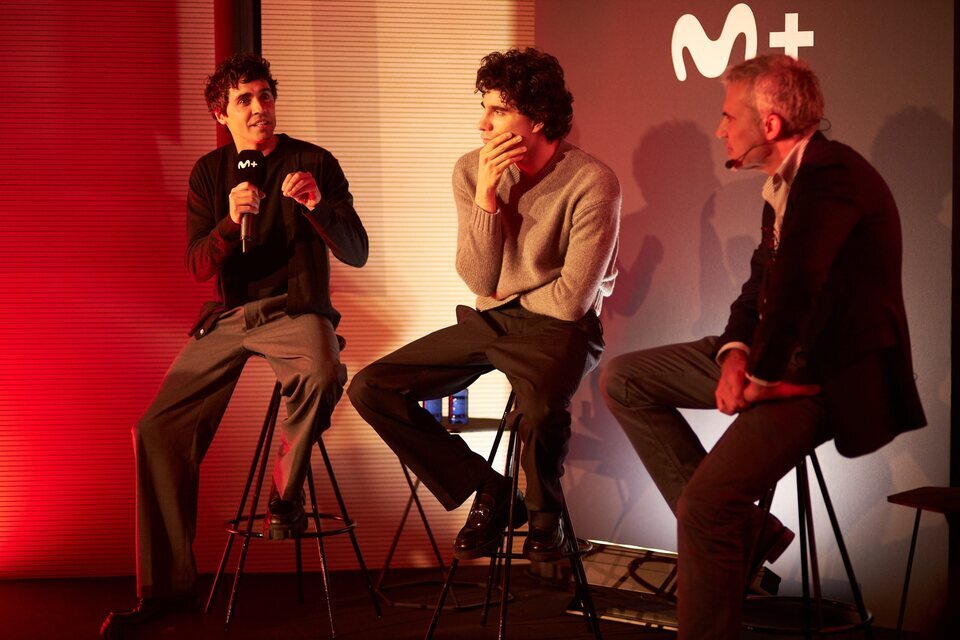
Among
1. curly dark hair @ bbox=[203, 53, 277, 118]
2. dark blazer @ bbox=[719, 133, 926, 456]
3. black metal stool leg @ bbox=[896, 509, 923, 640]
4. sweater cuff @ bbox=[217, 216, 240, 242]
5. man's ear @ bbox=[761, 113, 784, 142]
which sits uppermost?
curly dark hair @ bbox=[203, 53, 277, 118]

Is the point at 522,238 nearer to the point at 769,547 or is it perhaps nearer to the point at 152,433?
the point at 769,547

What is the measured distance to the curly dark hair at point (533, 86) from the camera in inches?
120

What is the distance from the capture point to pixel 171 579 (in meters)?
3.20

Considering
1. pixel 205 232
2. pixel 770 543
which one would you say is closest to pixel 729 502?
pixel 770 543

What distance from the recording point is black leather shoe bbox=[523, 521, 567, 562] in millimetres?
2641

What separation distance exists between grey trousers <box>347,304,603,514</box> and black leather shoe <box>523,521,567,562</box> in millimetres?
58

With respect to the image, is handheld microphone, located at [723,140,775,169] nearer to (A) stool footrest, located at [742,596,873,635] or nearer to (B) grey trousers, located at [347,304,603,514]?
(B) grey trousers, located at [347,304,603,514]

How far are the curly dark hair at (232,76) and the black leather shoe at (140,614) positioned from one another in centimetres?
182

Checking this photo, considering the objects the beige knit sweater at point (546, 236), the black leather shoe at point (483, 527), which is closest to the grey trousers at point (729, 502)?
the black leather shoe at point (483, 527)

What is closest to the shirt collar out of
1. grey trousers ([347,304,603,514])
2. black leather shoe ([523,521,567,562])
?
grey trousers ([347,304,603,514])

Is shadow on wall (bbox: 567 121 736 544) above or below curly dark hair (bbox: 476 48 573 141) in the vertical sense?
below

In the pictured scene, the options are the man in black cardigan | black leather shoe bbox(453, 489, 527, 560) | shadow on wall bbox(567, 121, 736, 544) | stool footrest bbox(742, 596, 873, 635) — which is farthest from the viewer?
shadow on wall bbox(567, 121, 736, 544)

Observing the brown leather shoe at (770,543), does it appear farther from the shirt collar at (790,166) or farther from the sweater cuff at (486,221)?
the sweater cuff at (486,221)

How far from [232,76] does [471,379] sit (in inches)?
57.6
